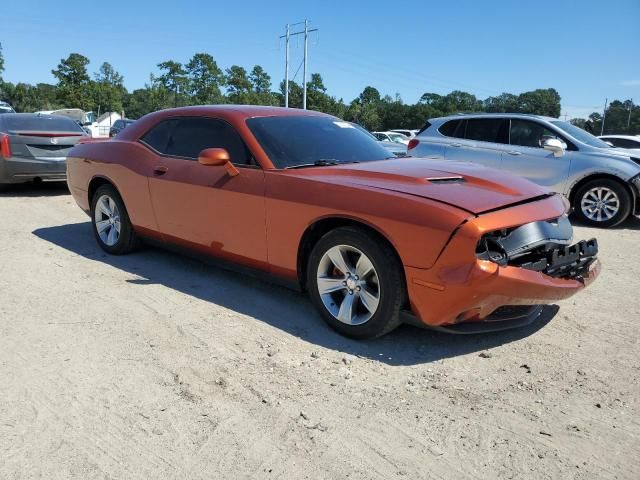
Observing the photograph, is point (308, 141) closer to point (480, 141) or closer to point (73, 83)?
point (480, 141)

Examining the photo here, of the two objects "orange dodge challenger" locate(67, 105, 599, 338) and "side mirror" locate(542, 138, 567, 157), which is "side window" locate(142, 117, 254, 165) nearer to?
"orange dodge challenger" locate(67, 105, 599, 338)

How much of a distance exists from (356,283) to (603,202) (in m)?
6.04

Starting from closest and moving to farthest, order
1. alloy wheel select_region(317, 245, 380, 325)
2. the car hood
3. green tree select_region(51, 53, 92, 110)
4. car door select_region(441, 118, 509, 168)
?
the car hood → alloy wheel select_region(317, 245, 380, 325) → car door select_region(441, 118, 509, 168) → green tree select_region(51, 53, 92, 110)

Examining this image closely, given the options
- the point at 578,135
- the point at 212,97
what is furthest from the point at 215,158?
the point at 212,97

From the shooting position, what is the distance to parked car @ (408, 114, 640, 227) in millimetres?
7809

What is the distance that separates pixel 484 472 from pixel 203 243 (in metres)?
2.90

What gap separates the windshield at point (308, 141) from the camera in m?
4.07

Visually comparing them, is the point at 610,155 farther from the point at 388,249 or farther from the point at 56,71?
the point at 56,71

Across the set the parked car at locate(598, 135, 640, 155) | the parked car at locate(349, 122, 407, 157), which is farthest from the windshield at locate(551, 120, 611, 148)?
the parked car at locate(598, 135, 640, 155)

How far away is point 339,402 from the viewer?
2789mm

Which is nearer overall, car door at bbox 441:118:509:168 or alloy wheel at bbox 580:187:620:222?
alloy wheel at bbox 580:187:620:222

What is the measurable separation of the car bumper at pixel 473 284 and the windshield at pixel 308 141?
55.0 inches

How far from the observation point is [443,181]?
140 inches

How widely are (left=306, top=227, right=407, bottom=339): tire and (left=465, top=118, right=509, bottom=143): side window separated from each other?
6.11 meters
